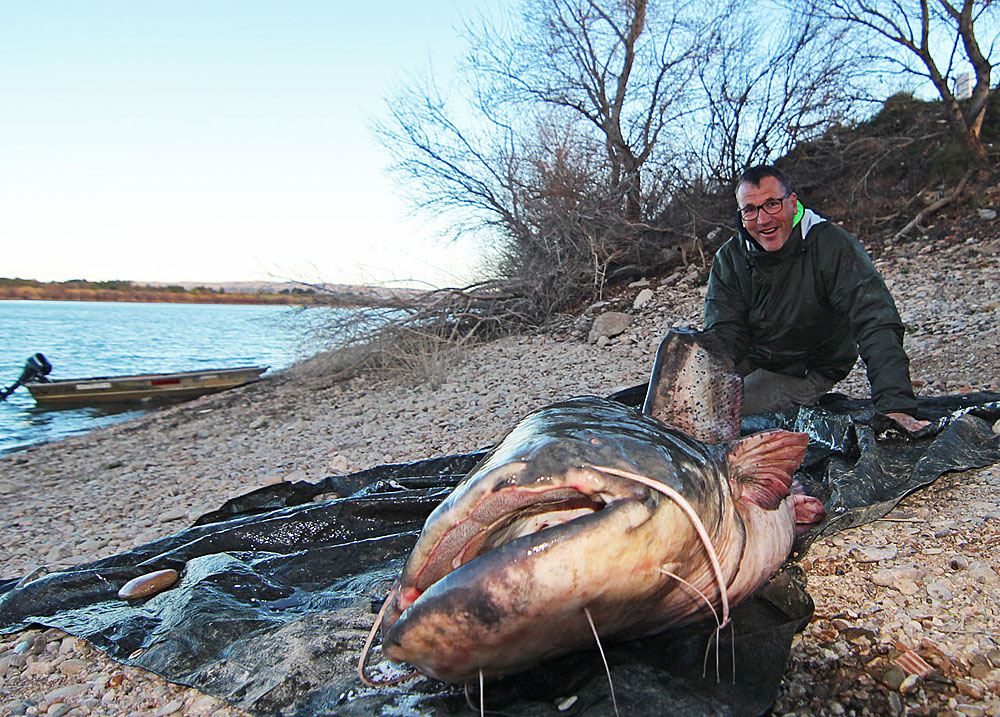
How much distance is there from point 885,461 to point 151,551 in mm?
2983

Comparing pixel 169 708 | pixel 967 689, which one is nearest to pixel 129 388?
pixel 169 708

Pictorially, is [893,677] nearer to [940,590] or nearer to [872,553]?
[940,590]

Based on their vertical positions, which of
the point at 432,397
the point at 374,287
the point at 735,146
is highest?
the point at 735,146

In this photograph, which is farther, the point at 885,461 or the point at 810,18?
the point at 810,18

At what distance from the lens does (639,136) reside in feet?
39.8

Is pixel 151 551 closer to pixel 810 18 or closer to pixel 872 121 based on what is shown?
pixel 810 18

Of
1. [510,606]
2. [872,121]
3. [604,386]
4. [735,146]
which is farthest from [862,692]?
[872,121]

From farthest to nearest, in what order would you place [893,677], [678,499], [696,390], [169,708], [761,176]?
[761,176] < [696,390] < [169,708] < [893,677] < [678,499]

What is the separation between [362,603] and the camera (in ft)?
6.67

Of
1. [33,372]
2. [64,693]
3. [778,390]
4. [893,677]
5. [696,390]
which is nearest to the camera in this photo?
[893,677]

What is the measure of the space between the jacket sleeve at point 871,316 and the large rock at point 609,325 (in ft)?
19.6

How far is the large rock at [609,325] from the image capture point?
9405mm

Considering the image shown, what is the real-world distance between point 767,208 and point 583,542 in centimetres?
271

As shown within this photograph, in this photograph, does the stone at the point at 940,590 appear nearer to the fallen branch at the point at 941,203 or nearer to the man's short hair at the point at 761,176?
the man's short hair at the point at 761,176
